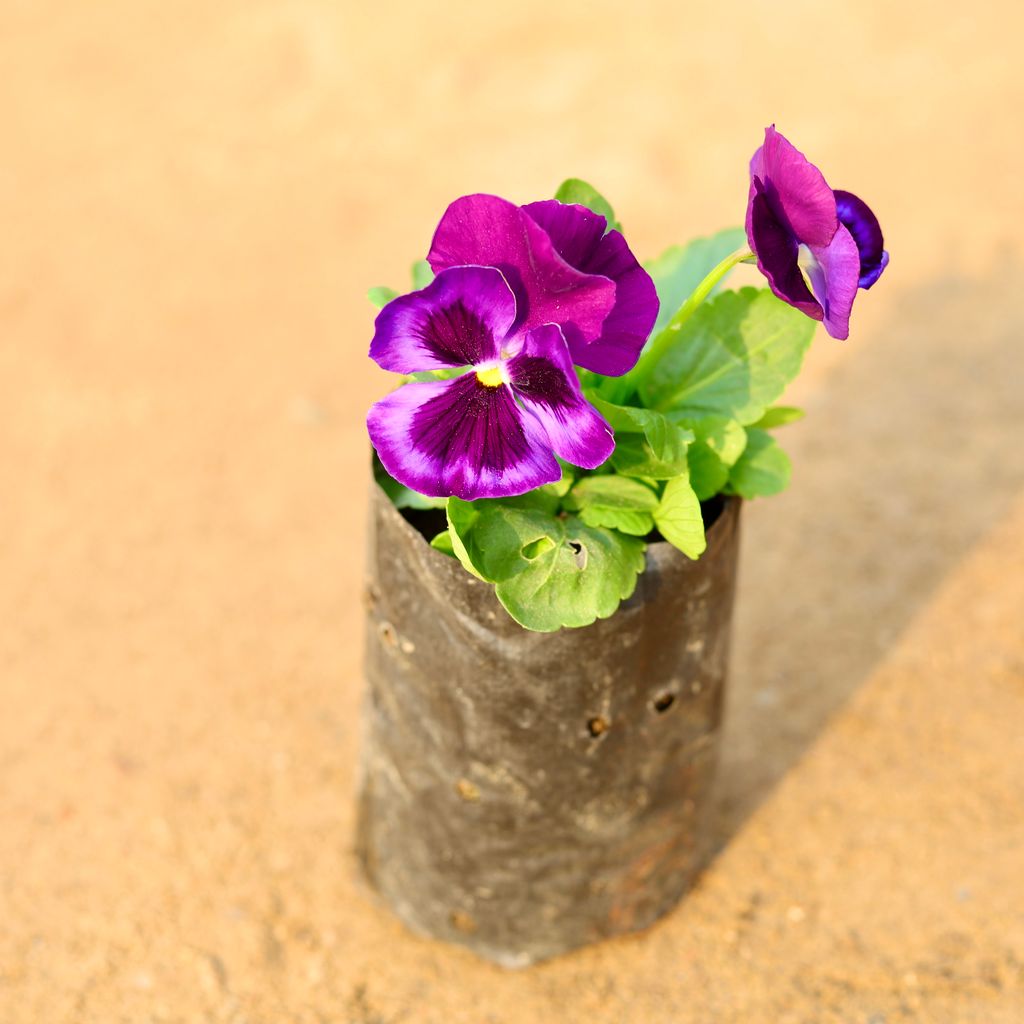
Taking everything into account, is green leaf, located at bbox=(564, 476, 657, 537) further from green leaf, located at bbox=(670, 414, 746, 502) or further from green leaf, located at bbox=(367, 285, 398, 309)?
green leaf, located at bbox=(367, 285, 398, 309)

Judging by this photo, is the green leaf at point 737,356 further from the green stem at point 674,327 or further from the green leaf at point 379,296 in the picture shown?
the green leaf at point 379,296

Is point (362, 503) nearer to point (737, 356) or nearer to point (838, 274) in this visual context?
point (737, 356)

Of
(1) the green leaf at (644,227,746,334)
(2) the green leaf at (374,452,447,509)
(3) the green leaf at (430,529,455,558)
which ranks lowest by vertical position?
(2) the green leaf at (374,452,447,509)

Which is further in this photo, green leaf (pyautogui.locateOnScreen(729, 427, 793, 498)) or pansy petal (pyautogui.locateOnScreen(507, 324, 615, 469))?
green leaf (pyautogui.locateOnScreen(729, 427, 793, 498))

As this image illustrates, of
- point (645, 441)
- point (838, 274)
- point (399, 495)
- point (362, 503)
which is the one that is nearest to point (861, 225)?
point (838, 274)

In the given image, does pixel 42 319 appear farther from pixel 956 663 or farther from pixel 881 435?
pixel 956 663

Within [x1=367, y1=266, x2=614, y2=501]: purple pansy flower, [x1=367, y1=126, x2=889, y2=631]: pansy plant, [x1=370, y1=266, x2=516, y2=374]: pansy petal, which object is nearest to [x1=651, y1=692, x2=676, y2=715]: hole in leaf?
[x1=367, y1=126, x2=889, y2=631]: pansy plant

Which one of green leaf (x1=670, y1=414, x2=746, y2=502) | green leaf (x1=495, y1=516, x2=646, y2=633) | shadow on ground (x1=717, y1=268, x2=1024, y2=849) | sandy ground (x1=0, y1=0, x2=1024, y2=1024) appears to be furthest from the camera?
shadow on ground (x1=717, y1=268, x2=1024, y2=849)

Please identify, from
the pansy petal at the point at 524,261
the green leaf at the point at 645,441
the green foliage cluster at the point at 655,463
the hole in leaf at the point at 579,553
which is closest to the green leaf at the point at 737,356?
the green foliage cluster at the point at 655,463
